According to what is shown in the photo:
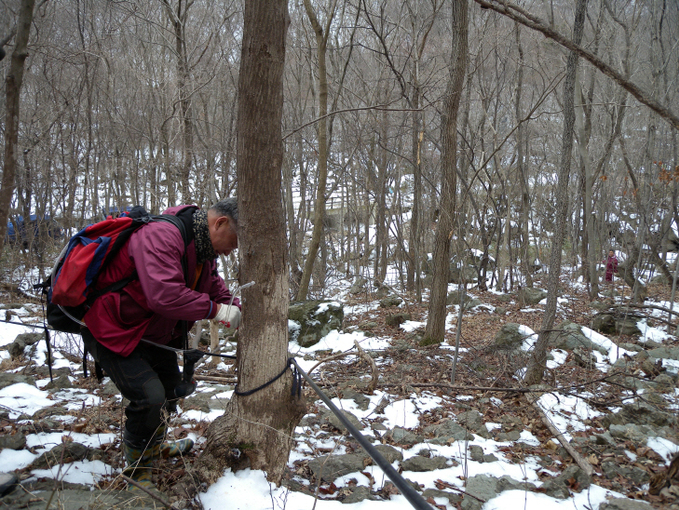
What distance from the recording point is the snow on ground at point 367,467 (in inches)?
97.9

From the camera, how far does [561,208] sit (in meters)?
4.68

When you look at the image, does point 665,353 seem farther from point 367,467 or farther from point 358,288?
point 358,288

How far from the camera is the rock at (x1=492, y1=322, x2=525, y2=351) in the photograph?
5469 mm

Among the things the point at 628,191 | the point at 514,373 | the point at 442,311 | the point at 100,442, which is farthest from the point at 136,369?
the point at 628,191

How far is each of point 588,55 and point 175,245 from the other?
2.60 metres

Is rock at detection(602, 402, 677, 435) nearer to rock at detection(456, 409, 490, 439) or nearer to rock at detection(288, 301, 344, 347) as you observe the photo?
rock at detection(456, 409, 490, 439)

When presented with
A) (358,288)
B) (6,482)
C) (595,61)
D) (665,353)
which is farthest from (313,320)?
(358,288)

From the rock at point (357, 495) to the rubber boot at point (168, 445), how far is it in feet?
3.50

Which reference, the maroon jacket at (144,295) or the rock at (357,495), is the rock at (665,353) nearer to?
the rock at (357,495)

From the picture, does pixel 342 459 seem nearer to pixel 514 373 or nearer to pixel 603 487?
pixel 603 487

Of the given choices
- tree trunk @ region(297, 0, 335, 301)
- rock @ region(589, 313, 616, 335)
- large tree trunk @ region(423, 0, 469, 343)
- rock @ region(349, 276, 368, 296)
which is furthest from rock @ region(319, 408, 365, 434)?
rock @ region(349, 276, 368, 296)

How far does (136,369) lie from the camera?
2498mm

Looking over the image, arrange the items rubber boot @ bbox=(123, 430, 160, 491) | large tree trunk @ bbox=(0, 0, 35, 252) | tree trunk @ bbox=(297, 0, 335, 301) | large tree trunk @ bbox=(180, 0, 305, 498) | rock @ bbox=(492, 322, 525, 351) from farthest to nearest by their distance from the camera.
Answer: tree trunk @ bbox=(297, 0, 335, 301)
rock @ bbox=(492, 322, 525, 351)
large tree trunk @ bbox=(0, 0, 35, 252)
rubber boot @ bbox=(123, 430, 160, 491)
large tree trunk @ bbox=(180, 0, 305, 498)

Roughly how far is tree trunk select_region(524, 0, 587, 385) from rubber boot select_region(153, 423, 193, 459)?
3615 millimetres
